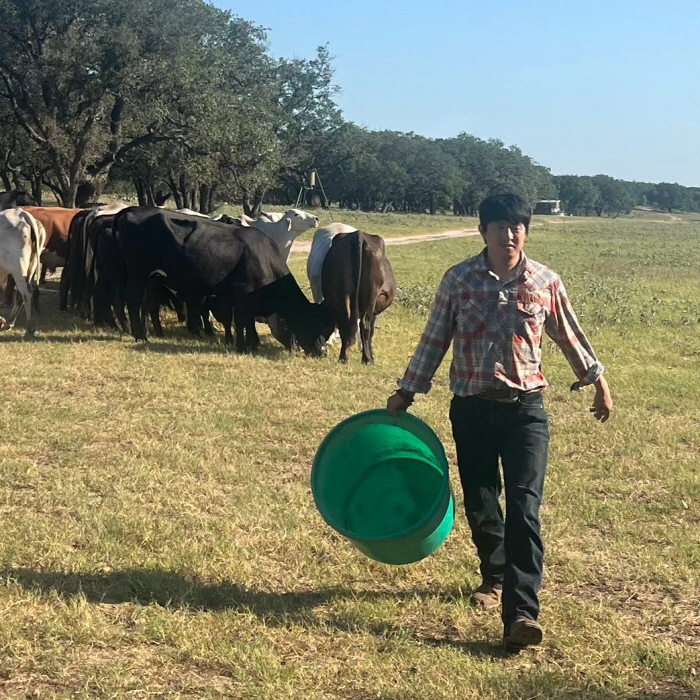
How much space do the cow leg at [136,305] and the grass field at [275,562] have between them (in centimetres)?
229

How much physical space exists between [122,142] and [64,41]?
4.64 metres

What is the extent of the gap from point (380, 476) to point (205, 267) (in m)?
7.37

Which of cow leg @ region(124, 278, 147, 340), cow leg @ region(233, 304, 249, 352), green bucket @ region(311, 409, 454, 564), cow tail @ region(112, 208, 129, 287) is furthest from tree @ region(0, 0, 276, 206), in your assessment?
green bucket @ region(311, 409, 454, 564)

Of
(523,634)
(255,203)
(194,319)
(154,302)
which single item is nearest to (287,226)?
(194,319)

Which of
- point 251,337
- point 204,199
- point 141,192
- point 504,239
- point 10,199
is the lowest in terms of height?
point 251,337

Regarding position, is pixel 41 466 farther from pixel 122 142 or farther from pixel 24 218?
pixel 122 142

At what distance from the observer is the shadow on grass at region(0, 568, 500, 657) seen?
13.0ft

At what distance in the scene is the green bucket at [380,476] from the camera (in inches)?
165

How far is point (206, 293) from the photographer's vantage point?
11.5 m

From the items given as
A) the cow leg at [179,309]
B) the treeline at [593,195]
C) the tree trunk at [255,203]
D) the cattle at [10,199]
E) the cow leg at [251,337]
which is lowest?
the cow leg at [251,337]

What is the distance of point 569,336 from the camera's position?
4.02m

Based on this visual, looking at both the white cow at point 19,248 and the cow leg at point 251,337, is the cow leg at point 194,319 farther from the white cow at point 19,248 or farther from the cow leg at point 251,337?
the white cow at point 19,248

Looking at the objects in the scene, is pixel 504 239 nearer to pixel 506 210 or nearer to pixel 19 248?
pixel 506 210

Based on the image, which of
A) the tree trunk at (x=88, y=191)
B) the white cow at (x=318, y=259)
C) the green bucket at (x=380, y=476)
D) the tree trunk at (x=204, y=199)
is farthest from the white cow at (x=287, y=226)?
the tree trunk at (x=204, y=199)
